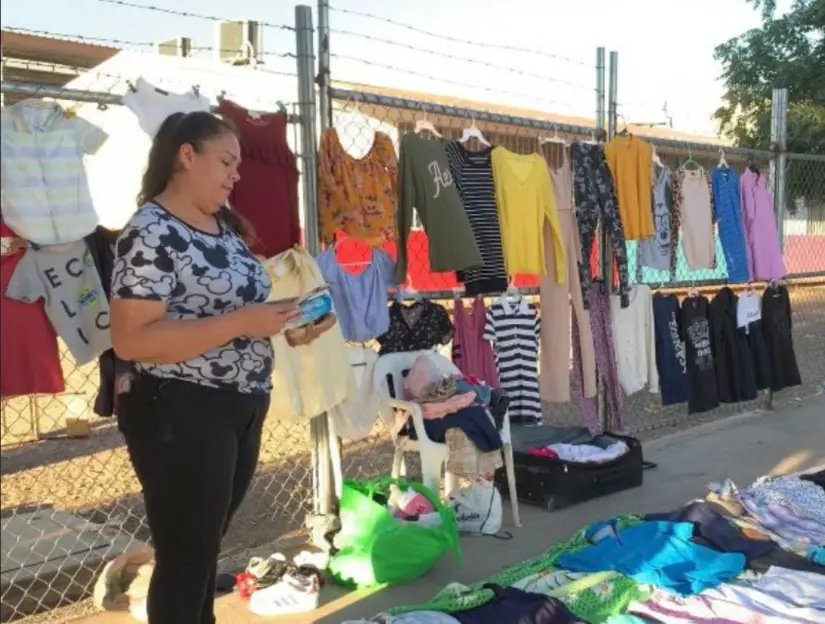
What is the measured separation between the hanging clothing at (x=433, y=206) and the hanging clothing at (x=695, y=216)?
2483mm

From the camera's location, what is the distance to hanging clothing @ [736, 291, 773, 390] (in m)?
7.34

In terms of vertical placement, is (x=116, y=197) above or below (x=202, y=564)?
above

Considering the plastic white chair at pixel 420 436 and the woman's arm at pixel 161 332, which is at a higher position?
the woman's arm at pixel 161 332

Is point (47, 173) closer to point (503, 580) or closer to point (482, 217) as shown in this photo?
point (503, 580)

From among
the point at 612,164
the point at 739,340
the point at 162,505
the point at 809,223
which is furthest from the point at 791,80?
the point at 162,505

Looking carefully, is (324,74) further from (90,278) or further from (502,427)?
(502,427)

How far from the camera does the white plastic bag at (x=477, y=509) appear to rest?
4910 mm

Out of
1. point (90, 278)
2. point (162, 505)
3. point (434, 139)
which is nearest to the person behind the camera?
point (162, 505)

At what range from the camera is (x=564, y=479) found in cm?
534

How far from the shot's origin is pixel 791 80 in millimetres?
13367

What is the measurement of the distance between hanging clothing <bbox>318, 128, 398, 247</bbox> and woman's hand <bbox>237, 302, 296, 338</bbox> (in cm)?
232

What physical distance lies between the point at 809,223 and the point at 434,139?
34.9ft

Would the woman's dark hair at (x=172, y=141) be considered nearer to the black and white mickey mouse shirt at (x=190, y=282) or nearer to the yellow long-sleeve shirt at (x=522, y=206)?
the black and white mickey mouse shirt at (x=190, y=282)

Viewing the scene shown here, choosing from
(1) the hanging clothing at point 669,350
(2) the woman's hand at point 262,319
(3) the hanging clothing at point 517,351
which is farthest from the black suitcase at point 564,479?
(2) the woman's hand at point 262,319
